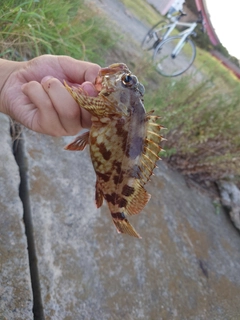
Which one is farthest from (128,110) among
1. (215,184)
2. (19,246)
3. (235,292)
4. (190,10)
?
(190,10)

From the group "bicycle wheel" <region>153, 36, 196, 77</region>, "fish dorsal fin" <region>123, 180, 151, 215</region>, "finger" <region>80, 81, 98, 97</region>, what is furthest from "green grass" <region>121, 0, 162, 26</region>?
"fish dorsal fin" <region>123, 180, 151, 215</region>

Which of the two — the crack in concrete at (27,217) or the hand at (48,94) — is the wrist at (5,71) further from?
the crack in concrete at (27,217)

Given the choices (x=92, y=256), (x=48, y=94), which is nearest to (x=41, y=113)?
(x=48, y=94)

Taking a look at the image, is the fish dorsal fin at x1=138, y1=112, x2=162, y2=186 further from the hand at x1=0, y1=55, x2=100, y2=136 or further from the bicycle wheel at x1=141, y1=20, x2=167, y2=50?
the bicycle wheel at x1=141, y1=20, x2=167, y2=50

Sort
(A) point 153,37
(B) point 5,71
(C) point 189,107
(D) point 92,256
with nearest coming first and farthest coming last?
(B) point 5,71
(D) point 92,256
(C) point 189,107
(A) point 153,37

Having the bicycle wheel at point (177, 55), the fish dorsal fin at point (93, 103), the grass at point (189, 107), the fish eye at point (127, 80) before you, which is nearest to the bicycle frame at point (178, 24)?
the bicycle wheel at point (177, 55)

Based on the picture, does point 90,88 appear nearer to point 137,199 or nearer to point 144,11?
point 137,199

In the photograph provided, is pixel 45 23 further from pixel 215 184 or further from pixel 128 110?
pixel 215 184
